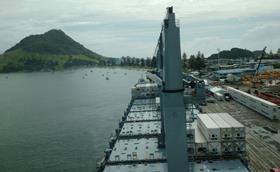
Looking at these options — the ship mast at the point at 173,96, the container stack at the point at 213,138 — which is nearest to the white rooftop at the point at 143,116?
the container stack at the point at 213,138

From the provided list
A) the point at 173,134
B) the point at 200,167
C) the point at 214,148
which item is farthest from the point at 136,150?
the point at 173,134

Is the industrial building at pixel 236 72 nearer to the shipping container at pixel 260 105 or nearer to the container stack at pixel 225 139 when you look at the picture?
the shipping container at pixel 260 105

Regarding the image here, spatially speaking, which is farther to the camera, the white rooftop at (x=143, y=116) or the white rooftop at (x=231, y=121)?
the white rooftop at (x=143, y=116)

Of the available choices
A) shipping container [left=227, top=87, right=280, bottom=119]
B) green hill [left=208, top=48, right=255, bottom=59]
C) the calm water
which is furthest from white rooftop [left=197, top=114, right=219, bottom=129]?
green hill [left=208, top=48, right=255, bottom=59]

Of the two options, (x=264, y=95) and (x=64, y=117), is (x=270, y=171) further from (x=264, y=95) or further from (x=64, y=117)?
(x=64, y=117)

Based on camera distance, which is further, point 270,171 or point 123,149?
point 123,149

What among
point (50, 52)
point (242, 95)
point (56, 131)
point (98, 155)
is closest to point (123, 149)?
point (98, 155)
